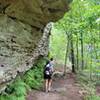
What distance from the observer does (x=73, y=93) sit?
15.5 m

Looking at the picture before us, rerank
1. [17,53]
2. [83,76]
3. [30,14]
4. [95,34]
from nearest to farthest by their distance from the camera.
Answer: [30,14] < [17,53] < [95,34] < [83,76]

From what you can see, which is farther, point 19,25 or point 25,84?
point 25,84

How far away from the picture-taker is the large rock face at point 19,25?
8.40 m

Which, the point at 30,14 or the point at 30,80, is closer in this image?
the point at 30,14

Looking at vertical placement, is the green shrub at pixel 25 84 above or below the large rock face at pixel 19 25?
below

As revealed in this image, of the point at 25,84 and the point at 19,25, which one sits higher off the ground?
the point at 19,25

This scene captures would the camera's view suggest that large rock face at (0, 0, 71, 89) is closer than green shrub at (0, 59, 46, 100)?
Yes

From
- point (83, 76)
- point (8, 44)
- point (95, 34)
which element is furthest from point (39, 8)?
point (83, 76)

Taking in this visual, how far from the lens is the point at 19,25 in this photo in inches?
377

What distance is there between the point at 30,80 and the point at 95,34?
28.4 feet

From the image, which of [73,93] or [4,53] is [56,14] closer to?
[4,53]

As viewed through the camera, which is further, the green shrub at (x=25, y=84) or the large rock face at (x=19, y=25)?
the green shrub at (x=25, y=84)

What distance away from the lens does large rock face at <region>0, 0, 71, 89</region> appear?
840 cm

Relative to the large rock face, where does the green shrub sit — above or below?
below
